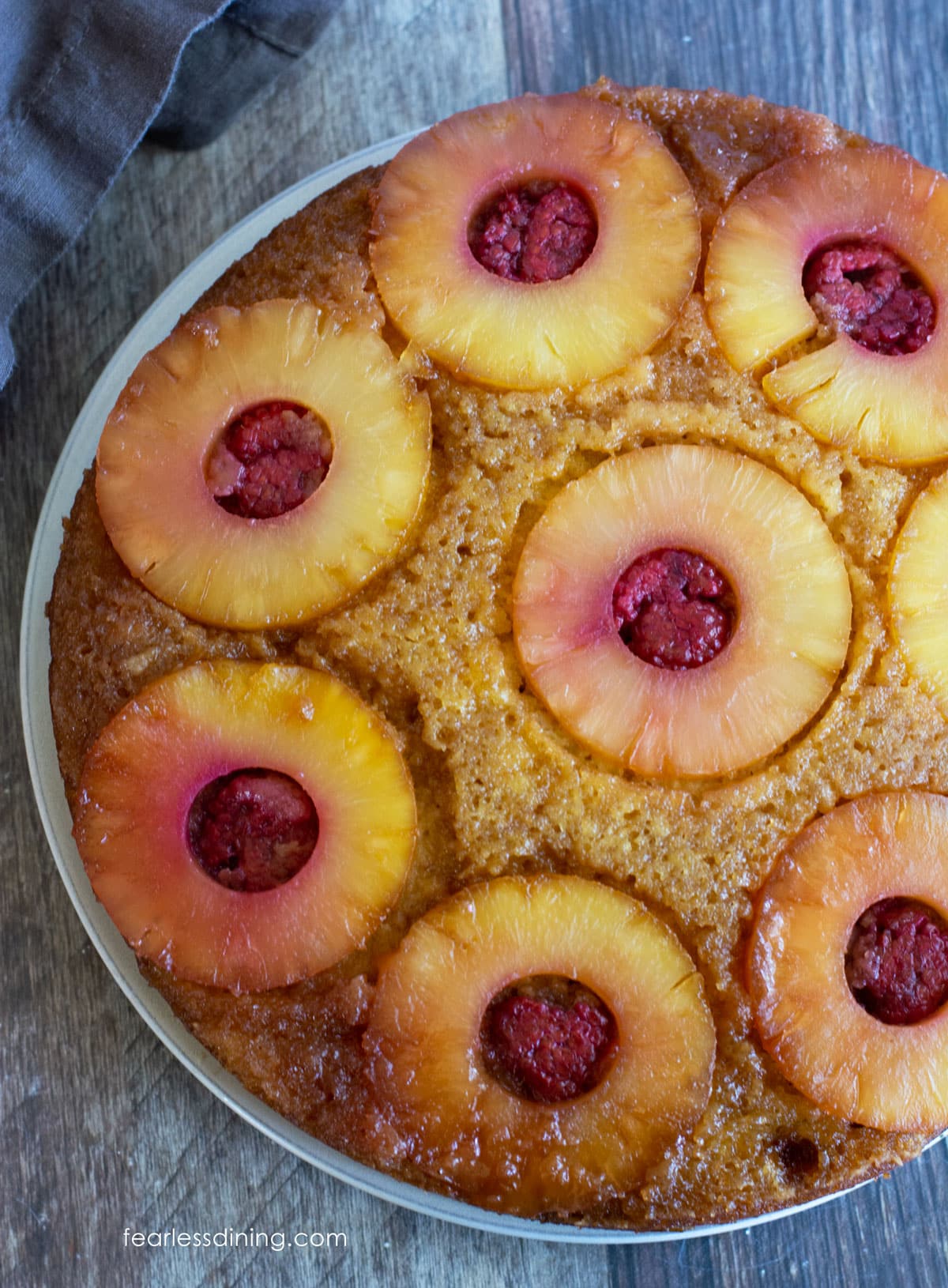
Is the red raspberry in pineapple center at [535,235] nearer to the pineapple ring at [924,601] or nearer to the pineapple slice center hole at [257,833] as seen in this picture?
the pineapple ring at [924,601]

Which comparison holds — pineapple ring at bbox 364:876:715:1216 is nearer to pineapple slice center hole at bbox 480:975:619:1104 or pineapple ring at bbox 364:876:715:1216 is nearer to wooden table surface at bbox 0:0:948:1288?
pineapple slice center hole at bbox 480:975:619:1104

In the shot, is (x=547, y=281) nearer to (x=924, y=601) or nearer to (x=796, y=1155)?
(x=924, y=601)

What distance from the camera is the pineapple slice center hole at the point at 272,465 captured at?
2072 mm

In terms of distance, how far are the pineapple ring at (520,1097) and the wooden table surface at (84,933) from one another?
0.56 meters

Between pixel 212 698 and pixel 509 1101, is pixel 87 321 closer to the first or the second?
pixel 212 698

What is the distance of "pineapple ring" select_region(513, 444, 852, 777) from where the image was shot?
2010 millimetres

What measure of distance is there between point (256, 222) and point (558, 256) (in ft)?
2.40

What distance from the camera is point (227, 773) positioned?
1994 millimetres

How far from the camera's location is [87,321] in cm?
270

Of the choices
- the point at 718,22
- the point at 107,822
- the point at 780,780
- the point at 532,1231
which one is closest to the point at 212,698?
the point at 107,822

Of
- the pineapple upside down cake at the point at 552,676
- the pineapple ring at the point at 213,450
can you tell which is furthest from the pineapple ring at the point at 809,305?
the pineapple ring at the point at 213,450

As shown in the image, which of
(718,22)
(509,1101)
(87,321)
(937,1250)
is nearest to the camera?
(509,1101)

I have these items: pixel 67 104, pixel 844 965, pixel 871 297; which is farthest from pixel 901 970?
pixel 67 104

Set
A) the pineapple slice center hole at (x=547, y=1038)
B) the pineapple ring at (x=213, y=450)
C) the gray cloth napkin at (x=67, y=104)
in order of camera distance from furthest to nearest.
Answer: the gray cloth napkin at (x=67, y=104) → the pineapple ring at (x=213, y=450) → the pineapple slice center hole at (x=547, y=1038)
